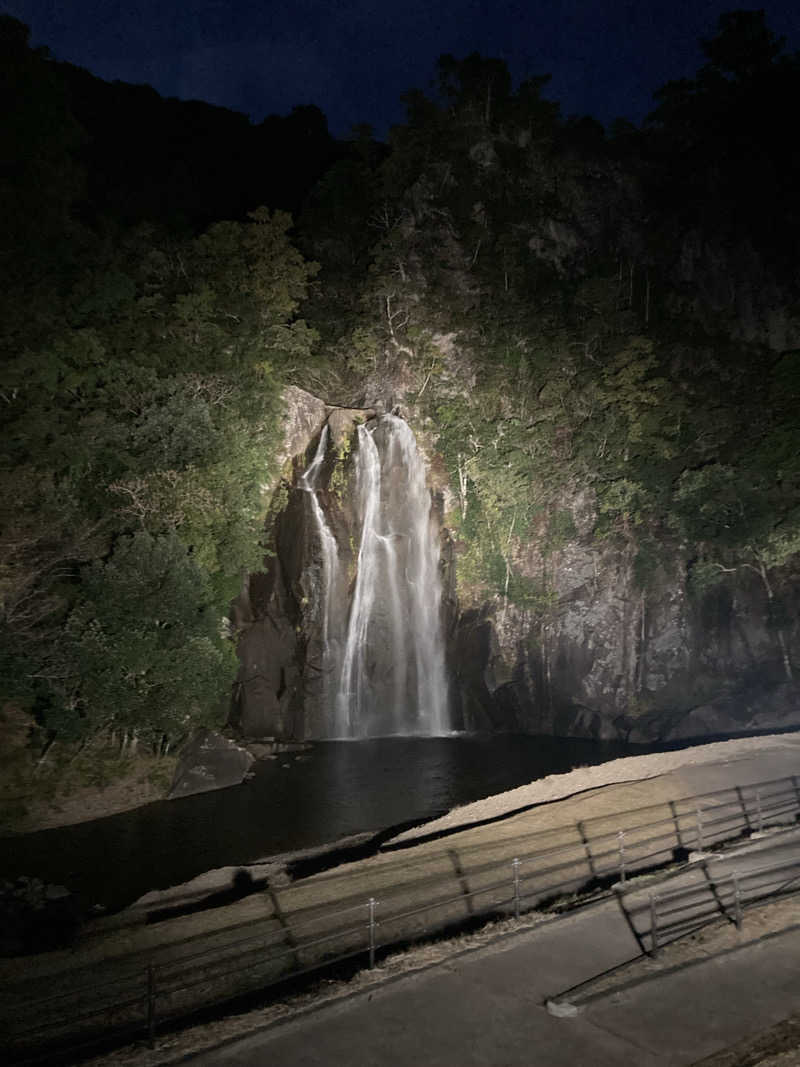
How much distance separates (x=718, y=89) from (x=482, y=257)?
30309 millimetres

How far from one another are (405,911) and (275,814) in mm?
11444

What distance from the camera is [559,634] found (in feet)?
118

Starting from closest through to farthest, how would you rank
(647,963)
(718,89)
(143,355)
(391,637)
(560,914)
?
1. (647,963)
2. (560,914)
3. (143,355)
4. (391,637)
5. (718,89)

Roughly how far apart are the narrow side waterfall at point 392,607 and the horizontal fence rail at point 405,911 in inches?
794

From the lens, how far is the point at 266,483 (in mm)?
30578

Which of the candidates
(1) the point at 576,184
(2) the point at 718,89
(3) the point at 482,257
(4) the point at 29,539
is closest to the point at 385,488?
(3) the point at 482,257

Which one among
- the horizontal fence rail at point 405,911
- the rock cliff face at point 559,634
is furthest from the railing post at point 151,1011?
the rock cliff face at point 559,634

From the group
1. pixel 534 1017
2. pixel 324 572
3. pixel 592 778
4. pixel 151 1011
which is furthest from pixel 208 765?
pixel 534 1017

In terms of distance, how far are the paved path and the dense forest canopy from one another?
1625 cm

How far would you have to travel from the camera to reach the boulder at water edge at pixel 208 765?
73.6 feet

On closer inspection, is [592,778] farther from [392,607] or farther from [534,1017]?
[392,607]

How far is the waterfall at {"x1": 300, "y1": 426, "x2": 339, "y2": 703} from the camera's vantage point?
3225 centimetres

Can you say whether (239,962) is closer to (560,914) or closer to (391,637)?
(560,914)

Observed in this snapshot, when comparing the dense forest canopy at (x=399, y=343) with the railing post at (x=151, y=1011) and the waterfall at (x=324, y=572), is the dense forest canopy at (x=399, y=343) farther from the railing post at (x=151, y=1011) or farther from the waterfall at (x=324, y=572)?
the railing post at (x=151, y=1011)
